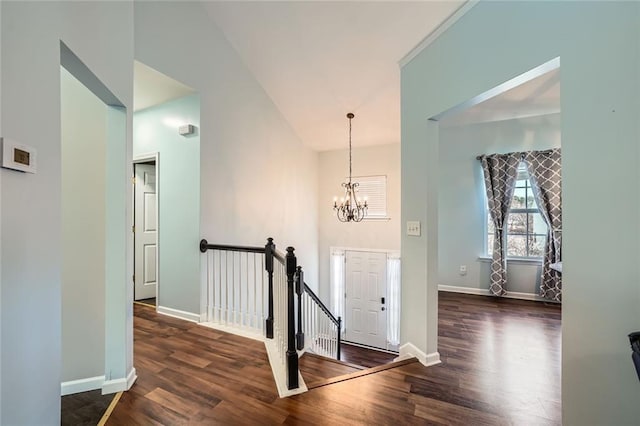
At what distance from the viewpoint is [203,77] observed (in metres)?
3.22

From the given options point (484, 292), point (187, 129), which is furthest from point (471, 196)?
point (187, 129)

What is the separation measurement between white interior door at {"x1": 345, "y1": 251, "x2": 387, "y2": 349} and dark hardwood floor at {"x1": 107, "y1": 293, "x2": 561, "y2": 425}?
8.86ft

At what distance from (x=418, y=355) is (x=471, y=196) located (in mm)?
3225

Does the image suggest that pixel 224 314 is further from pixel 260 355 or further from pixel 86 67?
pixel 86 67

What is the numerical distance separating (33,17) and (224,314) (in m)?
2.87

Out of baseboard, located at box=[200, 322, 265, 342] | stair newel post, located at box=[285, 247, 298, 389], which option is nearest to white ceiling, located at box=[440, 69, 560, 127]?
stair newel post, located at box=[285, 247, 298, 389]

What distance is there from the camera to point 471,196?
460 cm

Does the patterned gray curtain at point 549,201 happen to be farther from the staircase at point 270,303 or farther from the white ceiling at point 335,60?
the staircase at point 270,303

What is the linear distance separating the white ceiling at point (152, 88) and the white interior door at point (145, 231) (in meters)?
0.98

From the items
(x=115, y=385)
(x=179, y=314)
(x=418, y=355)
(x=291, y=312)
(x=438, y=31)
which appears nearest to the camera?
(x=115, y=385)

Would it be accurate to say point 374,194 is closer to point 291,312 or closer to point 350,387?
point 291,312

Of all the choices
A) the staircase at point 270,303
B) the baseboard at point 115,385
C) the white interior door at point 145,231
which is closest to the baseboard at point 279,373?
the staircase at point 270,303

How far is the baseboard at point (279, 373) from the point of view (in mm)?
1880

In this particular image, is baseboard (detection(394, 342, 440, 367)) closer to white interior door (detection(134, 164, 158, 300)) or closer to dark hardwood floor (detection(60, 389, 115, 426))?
dark hardwood floor (detection(60, 389, 115, 426))
